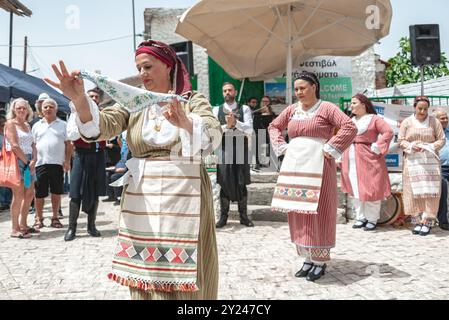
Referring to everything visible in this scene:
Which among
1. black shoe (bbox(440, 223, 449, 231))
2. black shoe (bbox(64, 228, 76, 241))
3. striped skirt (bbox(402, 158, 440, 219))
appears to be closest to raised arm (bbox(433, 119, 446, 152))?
striped skirt (bbox(402, 158, 440, 219))

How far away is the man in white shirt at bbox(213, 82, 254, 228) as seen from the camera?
6.32 meters

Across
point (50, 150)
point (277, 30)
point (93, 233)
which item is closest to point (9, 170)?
point (50, 150)

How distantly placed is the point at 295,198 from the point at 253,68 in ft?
24.2

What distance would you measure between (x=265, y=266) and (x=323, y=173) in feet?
3.71

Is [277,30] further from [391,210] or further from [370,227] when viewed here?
[370,227]

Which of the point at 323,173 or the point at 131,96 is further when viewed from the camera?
the point at 323,173

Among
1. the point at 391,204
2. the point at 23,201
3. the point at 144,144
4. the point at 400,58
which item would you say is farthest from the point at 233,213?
the point at 400,58

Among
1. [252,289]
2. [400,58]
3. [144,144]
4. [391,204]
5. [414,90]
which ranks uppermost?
[400,58]

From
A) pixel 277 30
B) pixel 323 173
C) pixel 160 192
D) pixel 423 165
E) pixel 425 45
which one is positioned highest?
pixel 277 30

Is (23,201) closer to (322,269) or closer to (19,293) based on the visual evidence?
(19,293)

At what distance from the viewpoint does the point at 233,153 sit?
6465mm

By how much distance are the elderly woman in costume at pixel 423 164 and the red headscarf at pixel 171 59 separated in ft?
15.2
